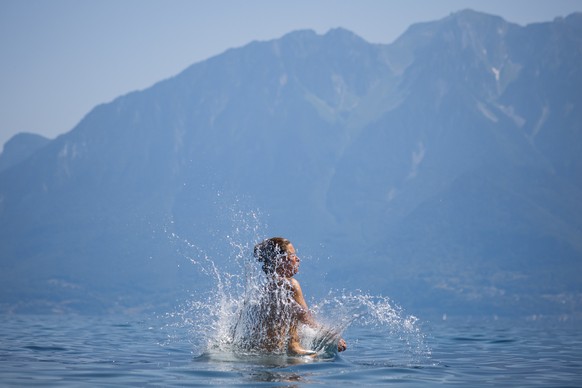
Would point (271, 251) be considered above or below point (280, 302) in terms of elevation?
above

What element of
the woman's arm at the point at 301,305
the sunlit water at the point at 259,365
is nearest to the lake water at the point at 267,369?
the sunlit water at the point at 259,365

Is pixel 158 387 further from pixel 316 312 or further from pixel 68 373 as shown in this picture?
pixel 316 312

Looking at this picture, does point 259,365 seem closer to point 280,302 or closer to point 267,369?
point 267,369

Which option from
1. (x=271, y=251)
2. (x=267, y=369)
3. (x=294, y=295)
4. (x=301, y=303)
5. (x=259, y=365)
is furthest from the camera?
(x=271, y=251)

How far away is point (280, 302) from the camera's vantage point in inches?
483

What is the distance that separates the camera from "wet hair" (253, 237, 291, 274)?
12430 mm

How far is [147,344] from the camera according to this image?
2073cm

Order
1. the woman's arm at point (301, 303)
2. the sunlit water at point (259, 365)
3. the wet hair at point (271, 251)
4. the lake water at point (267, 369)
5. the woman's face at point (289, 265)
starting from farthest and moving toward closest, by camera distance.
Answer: the wet hair at point (271, 251) < the woman's face at point (289, 265) < the woman's arm at point (301, 303) < the sunlit water at point (259, 365) < the lake water at point (267, 369)

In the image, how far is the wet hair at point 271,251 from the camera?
40.8ft

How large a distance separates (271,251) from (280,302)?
33.8 inches

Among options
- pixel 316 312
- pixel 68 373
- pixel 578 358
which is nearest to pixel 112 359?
pixel 68 373

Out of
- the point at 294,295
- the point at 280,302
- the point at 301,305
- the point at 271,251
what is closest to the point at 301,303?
the point at 301,305

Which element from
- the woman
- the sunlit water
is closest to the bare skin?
the woman

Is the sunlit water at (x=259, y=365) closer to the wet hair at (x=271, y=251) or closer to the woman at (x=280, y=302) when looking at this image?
the woman at (x=280, y=302)
